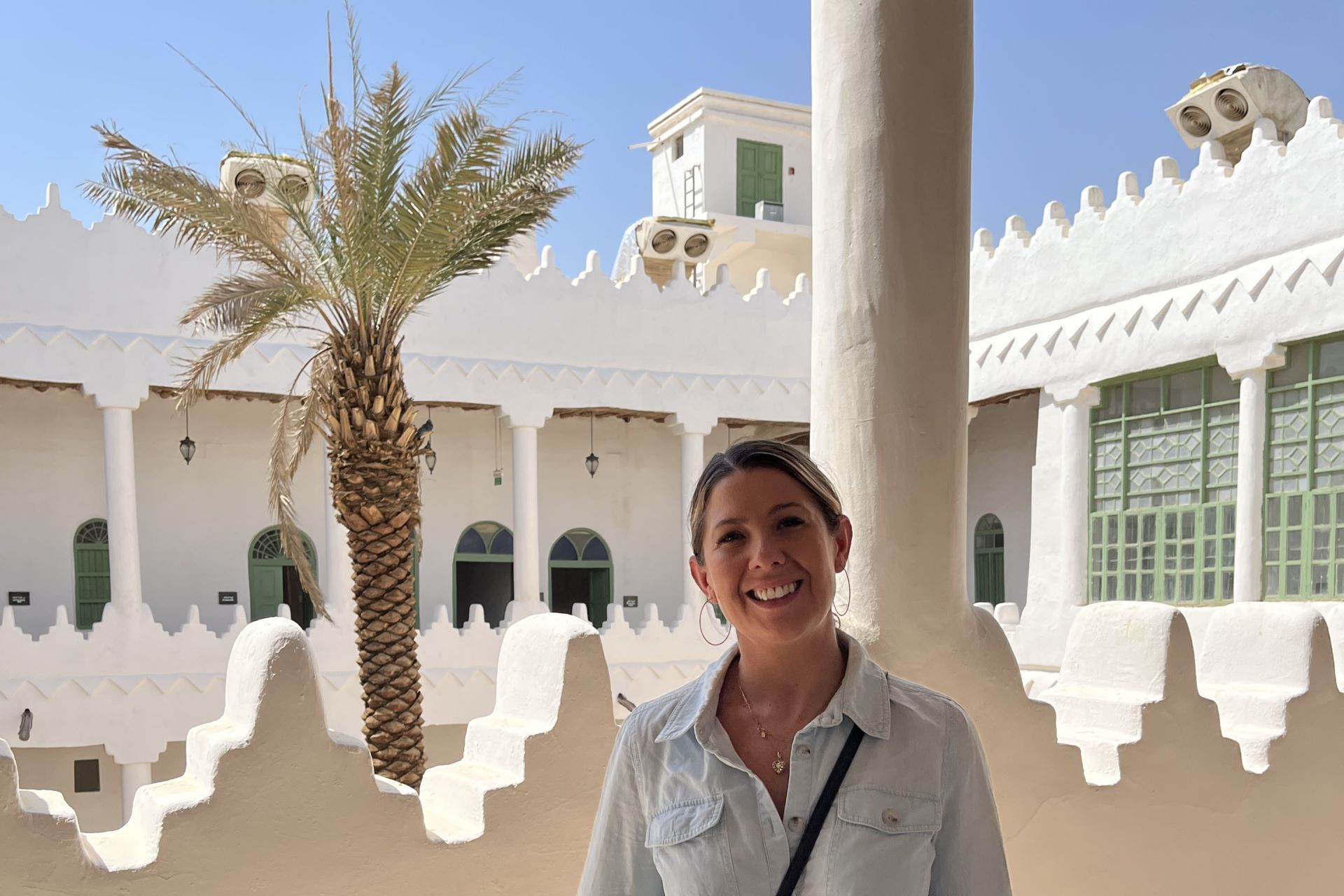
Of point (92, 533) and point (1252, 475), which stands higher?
point (1252, 475)

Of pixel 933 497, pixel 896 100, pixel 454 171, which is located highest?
pixel 454 171

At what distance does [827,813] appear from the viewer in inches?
68.4

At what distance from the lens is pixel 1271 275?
39.5ft

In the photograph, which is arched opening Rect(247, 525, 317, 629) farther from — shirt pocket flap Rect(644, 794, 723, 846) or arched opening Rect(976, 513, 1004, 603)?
shirt pocket flap Rect(644, 794, 723, 846)

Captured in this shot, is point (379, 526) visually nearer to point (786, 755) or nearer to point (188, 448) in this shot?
point (188, 448)

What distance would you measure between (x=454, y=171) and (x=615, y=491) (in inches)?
440

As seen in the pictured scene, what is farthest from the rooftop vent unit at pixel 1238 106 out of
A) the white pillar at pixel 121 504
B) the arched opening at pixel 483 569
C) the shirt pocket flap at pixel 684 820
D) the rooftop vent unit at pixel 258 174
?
the shirt pocket flap at pixel 684 820

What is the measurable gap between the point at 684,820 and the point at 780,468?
524 millimetres

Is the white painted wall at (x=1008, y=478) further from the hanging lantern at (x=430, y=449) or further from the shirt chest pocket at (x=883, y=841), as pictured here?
the shirt chest pocket at (x=883, y=841)

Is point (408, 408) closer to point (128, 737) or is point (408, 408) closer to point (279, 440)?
point (279, 440)

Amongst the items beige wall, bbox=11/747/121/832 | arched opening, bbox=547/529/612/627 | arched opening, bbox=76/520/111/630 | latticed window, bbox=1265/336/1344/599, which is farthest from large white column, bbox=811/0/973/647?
arched opening, bbox=547/529/612/627

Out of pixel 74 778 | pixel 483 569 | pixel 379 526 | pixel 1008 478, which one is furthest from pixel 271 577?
pixel 1008 478

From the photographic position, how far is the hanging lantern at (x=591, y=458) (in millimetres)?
18719

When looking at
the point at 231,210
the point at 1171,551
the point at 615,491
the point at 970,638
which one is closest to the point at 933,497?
the point at 970,638
